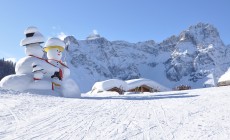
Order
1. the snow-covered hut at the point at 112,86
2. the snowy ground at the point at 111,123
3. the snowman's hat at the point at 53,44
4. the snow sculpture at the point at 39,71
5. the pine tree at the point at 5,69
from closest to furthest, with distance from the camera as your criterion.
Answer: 1. the snowy ground at the point at 111,123
2. the snow sculpture at the point at 39,71
3. the snowman's hat at the point at 53,44
4. the snow-covered hut at the point at 112,86
5. the pine tree at the point at 5,69

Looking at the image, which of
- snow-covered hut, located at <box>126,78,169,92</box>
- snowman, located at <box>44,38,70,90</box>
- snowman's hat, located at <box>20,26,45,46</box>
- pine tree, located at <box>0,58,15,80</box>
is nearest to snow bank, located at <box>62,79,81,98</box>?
snowman, located at <box>44,38,70,90</box>

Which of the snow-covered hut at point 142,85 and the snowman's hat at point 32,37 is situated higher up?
the snowman's hat at point 32,37

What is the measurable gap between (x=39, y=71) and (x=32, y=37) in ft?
8.25

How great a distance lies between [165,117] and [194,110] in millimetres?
1911

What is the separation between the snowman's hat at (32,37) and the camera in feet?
66.2

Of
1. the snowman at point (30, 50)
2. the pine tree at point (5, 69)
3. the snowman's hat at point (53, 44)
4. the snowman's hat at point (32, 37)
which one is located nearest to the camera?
the snowman at point (30, 50)

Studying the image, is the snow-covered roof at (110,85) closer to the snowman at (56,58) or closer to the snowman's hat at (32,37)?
the snowman at (56,58)

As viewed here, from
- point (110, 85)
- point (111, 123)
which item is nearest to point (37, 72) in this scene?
point (111, 123)

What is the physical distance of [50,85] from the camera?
19.1 metres

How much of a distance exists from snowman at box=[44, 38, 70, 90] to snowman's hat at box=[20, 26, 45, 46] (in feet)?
2.35

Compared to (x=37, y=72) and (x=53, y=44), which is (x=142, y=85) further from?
(x=37, y=72)

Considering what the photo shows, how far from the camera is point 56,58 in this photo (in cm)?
2094

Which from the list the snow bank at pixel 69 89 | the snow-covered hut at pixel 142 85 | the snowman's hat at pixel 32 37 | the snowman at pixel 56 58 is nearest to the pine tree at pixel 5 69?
the snow-covered hut at pixel 142 85

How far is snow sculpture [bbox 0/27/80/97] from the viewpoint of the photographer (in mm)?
18875
